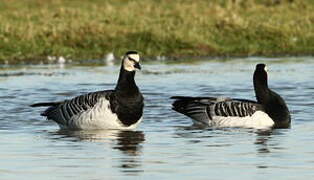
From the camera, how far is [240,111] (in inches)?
645

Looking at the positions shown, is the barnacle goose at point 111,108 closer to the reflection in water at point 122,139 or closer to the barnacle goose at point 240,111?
the reflection in water at point 122,139

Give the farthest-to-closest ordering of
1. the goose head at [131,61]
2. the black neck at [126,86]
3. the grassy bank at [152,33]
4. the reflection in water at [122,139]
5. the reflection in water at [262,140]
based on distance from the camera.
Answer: the grassy bank at [152,33] → the goose head at [131,61] → the black neck at [126,86] → the reflection in water at [262,140] → the reflection in water at [122,139]

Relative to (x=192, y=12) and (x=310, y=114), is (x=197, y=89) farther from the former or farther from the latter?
(x=192, y=12)

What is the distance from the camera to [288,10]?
41375mm

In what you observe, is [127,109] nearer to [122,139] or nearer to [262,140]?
[122,139]

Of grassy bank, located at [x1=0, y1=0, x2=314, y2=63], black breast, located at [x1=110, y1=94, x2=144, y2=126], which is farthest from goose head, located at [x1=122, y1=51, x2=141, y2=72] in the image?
grassy bank, located at [x1=0, y1=0, x2=314, y2=63]

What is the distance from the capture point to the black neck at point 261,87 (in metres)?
16.9

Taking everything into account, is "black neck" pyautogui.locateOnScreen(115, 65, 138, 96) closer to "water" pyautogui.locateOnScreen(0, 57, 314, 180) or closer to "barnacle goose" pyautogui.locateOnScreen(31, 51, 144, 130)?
"barnacle goose" pyautogui.locateOnScreen(31, 51, 144, 130)

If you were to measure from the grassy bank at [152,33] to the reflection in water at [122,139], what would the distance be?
15097 mm

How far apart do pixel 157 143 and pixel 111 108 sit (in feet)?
4.70

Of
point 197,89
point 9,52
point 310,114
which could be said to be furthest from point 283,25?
point 310,114

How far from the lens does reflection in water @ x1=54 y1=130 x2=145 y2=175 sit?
41.7 ft

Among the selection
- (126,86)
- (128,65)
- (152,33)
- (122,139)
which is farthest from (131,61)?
(152,33)

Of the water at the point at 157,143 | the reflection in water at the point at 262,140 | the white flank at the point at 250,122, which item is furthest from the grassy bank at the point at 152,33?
the reflection in water at the point at 262,140
